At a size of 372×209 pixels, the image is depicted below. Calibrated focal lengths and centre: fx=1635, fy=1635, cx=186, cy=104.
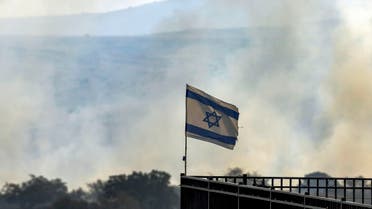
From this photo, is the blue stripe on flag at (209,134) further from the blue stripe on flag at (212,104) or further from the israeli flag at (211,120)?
the blue stripe on flag at (212,104)

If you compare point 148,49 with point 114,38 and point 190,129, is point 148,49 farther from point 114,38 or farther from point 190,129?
point 190,129

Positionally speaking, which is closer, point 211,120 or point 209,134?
point 211,120

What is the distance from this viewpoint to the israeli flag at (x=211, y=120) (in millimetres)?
63750

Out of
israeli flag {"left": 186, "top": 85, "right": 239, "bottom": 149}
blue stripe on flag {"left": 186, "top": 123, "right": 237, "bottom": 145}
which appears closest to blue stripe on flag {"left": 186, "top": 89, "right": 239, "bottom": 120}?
israeli flag {"left": 186, "top": 85, "right": 239, "bottom": 149}

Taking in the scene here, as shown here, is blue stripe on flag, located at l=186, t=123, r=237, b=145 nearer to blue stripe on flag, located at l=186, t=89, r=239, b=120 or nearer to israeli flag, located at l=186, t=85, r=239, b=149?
israeli flag, located at l=186, t=85, r=239, b=149

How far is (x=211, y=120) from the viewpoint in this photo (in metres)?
63.8

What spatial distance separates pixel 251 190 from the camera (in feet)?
184

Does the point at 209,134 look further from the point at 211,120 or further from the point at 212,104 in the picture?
the point at 212,104

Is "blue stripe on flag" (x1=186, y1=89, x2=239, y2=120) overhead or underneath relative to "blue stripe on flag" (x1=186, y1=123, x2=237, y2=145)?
overhead

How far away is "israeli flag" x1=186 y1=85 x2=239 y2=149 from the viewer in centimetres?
6375

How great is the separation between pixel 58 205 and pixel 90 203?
277 centimetres

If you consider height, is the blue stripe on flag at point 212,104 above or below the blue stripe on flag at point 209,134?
above

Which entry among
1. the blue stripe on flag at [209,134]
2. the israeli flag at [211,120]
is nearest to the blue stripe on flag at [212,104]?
the israeli flag at [211,120]


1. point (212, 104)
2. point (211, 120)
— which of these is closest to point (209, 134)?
point (211, 120)
